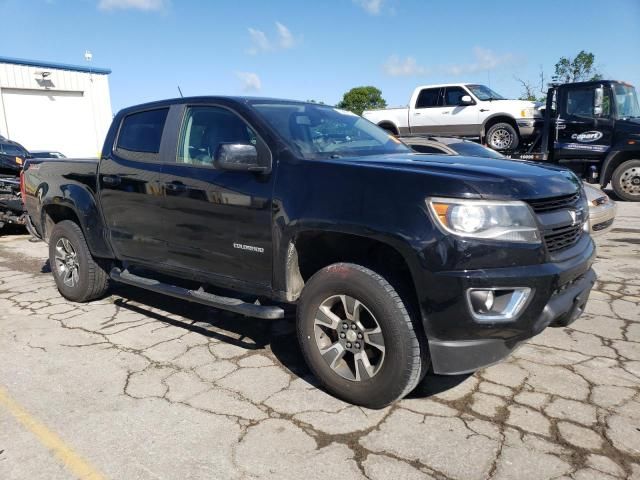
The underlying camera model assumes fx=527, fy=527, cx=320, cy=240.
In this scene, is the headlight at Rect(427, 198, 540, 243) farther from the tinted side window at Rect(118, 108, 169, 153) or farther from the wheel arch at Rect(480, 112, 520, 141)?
the wheel arch at Rect(480, 112, 520, 141)

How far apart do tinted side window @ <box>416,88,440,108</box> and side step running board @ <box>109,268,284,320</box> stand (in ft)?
33.8

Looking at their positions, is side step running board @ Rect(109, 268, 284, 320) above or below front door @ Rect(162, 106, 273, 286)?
below

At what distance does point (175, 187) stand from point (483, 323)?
2.37 metres

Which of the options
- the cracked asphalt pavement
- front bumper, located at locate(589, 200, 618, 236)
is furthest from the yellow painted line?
front bumper, located at locate(589, 200, 618, 236)

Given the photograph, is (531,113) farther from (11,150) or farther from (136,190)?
(11,150)

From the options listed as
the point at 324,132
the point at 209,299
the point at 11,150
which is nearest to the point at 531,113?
the point at 324,132

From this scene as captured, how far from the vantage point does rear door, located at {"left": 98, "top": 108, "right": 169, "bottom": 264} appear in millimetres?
4078

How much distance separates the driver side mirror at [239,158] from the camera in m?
3.23

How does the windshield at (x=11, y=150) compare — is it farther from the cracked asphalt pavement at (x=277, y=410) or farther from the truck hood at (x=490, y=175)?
the truck hood at (x=490, y=175)

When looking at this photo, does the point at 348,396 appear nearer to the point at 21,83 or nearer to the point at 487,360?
the point at 487,360

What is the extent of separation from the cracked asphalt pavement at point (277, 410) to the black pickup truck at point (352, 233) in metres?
0.34

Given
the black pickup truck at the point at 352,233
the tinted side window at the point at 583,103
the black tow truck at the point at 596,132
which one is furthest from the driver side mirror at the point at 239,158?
the tinted side window at the point at 583,103

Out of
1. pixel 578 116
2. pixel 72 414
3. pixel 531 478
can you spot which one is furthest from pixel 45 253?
pixel 578 116

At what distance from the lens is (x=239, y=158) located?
128 inches
